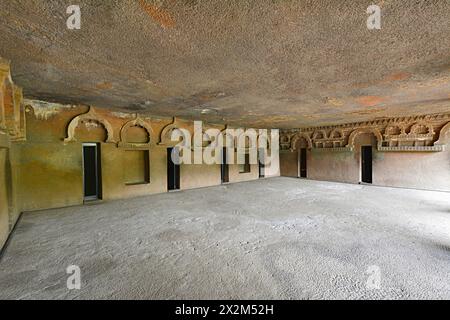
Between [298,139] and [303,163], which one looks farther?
[303,163]

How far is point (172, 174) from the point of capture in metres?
9.01

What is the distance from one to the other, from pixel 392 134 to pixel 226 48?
9291 millimetres

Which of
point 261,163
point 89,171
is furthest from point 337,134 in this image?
point 89,171

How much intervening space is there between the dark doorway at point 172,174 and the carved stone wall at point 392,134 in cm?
742

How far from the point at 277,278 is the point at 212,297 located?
0.78m

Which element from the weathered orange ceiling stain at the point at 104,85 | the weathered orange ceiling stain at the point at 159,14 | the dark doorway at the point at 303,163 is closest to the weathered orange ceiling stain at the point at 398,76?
the weathered orange ceiling stain at the point at 159,14

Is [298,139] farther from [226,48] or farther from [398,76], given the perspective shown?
[226,48]

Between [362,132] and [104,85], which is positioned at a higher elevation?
[104,85]

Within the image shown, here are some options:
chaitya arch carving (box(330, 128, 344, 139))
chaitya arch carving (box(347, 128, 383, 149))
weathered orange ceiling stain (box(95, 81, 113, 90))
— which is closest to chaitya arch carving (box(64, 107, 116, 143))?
weathered orange ceiling stain (box(95, 81, 113, 90))

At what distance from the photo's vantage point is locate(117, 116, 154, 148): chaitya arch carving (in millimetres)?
6781

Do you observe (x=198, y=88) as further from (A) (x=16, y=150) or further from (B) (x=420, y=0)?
(A) (x=16, y=150)

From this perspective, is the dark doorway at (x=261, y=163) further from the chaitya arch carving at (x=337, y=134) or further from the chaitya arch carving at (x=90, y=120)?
the chaitya arch carving at (x=90, y=120)

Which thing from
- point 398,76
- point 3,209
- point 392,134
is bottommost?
point 3,209

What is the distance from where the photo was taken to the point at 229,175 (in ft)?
34.5
